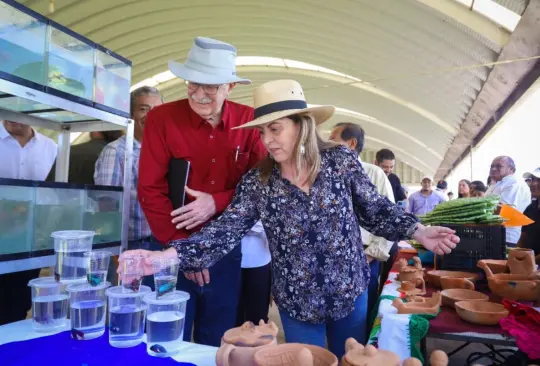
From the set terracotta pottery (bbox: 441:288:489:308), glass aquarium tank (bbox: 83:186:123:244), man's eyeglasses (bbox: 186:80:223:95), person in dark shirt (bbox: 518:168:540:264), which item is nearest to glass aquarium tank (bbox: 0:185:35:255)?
glass aquarium tank (bbox: 83:186:123:244)

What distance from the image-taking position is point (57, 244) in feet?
5.36

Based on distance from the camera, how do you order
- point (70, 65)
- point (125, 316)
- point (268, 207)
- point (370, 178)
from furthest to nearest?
1. point (370, 178)
2. point (70, 65)
3. point (268, 207)
4. point (125, 316)

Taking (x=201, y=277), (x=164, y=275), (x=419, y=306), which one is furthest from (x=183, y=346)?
(x=419, y=306)

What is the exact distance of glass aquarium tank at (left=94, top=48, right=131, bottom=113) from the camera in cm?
246

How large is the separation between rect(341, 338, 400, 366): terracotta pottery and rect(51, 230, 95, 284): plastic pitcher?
1.07 meters

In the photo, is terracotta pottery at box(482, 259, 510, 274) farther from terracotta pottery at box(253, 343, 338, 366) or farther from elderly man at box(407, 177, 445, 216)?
elderly man at box(407, 177, 445, 216)

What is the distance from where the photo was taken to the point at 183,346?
1396 mm

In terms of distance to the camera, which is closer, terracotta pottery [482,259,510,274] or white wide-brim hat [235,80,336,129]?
white wide-brim hat [235,80,336,129]

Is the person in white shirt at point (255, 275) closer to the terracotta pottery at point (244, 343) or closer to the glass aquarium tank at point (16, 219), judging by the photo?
the glass aquarium tank at point (16, 219)

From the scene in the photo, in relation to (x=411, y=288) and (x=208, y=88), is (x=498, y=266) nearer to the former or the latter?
(x=411, y=288)

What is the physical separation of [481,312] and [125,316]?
1.31 m

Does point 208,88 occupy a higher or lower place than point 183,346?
higher

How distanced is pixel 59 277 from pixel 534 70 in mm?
6209

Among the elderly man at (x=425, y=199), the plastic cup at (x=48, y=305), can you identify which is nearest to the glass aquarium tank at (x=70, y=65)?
the plastic cup at (x=48, y=305)
